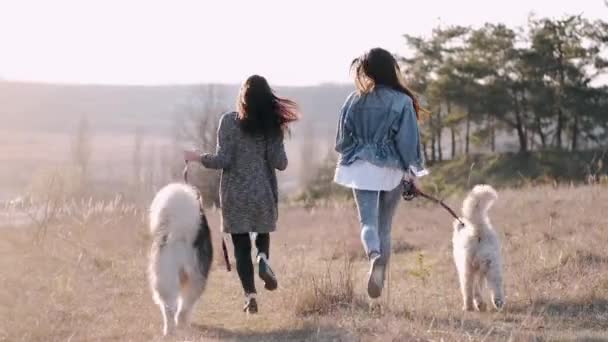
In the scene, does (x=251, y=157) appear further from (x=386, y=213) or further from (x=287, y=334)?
(x=287, y=334)

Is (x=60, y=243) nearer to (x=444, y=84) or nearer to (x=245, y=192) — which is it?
(x=245, y=192)

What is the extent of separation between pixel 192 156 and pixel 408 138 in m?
1.84

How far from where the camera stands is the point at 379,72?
6.81 m

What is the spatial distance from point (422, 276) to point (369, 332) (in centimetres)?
311

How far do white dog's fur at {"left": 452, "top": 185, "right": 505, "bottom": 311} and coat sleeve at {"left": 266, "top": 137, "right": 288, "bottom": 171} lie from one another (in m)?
1.66

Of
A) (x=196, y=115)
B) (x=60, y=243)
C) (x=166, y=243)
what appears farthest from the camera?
(x=196, y=115)

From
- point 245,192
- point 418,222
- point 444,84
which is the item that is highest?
point 444,84

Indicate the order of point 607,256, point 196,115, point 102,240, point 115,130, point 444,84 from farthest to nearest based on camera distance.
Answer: point 115,130
point 444,84
point 196,115
point 102,240
point 607,256

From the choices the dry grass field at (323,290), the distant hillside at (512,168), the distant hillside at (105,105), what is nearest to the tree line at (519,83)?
the distant hillside at (512,168)

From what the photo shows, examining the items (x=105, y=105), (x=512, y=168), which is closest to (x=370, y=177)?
(x=512, y=168)

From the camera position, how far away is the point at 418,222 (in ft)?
50.1

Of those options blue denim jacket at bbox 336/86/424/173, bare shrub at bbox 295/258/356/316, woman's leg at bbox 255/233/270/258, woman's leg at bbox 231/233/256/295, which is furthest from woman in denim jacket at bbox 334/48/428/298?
woman's leg at bbox 231/233/256/295

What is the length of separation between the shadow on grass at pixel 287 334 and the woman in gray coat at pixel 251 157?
612 mm

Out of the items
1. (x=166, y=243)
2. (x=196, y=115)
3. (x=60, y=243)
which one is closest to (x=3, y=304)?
(x=166, y=243)
